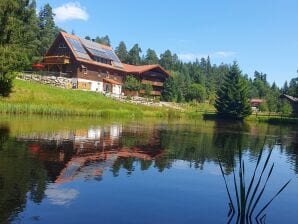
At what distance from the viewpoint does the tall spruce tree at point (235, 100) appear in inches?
3114

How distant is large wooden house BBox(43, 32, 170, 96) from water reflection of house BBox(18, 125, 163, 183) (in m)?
45.9

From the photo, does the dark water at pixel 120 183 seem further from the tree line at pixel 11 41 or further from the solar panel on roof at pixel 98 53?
the solar panel on roof at pixel 98 53

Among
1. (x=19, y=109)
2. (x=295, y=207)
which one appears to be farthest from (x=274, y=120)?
(x=295, y=207)

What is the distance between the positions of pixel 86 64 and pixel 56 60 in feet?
20.3

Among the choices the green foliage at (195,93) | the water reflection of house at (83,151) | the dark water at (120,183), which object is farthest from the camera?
the green foliage at (195,93)

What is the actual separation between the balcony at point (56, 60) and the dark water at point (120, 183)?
5335 centimetres

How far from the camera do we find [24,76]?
2648 inches

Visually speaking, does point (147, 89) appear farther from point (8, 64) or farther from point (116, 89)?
point (8, 64)

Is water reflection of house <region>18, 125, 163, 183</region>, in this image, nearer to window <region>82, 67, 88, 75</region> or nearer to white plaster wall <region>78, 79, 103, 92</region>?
window <region>82, 67, 88, 75</region>

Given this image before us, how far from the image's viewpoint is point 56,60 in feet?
270

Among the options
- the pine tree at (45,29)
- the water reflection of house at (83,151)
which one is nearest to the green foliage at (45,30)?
the pine tree at (45,29)

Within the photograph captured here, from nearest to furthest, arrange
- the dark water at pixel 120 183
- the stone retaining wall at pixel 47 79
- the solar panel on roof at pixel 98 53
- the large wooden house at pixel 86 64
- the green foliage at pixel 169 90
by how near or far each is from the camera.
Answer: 1. the dark water at pixel 120 183
2. the stone retaining wall at pixel 47 79
3. the large wooden house at pixel 86 64
4. the solar panel on roof at pixel 98 53
5. the green foliage at pixel 169 90

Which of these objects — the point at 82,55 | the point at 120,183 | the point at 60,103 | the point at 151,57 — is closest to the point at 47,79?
the point at 60,103

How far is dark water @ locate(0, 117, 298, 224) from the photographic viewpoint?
1227cm
